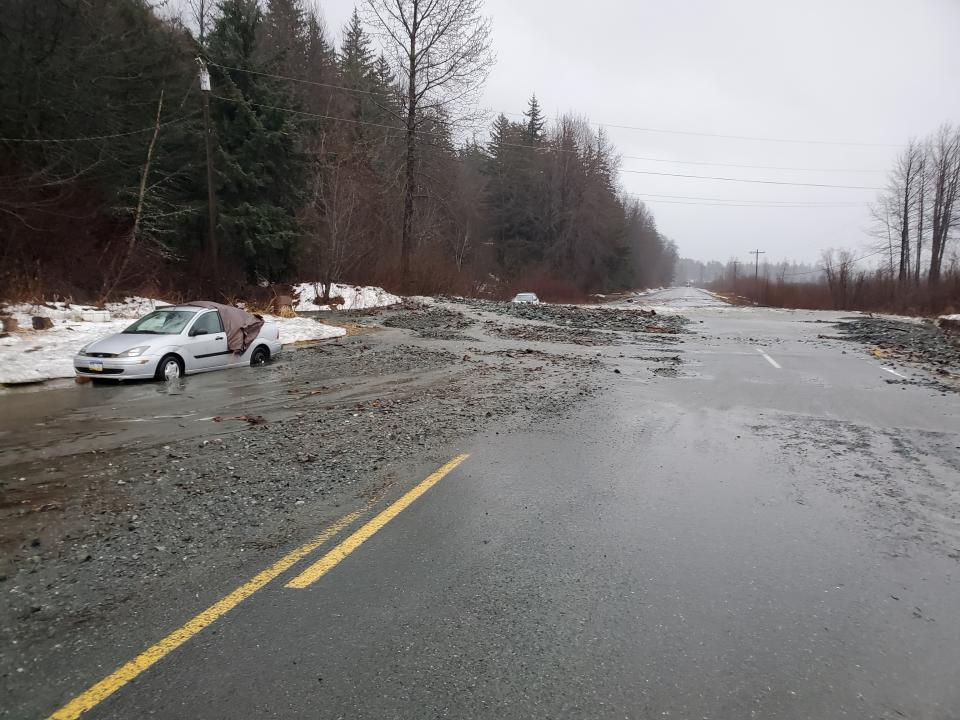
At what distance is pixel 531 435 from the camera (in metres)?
7.57

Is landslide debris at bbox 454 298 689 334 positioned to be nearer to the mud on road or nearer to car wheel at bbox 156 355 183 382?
the mud on road

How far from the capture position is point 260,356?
47.0 feet

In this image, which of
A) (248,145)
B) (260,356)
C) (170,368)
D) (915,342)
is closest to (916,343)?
(915,342)

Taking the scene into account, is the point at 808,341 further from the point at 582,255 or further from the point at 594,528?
the point at 582,255

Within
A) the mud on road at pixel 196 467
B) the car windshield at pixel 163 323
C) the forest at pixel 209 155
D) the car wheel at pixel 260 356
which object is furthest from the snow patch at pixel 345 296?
the mud on road at pixel 196 467

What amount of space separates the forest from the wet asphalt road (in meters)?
18.4

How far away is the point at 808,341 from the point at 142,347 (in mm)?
21021

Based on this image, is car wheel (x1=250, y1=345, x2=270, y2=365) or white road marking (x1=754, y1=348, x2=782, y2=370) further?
white road marking (x1=754, y1=348, x2=782, y2=370)

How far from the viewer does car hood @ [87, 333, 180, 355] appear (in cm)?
1126

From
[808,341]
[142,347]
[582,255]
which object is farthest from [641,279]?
[142,347]

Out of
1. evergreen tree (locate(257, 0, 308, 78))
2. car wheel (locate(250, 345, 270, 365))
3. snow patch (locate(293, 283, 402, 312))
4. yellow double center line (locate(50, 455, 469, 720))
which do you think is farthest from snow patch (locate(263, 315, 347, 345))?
evergreen tree (locate(257, 0, 308, 78))

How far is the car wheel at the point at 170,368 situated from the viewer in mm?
11523

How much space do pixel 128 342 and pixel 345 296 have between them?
58.6ft

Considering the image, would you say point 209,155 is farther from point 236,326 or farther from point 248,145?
point 236,326
